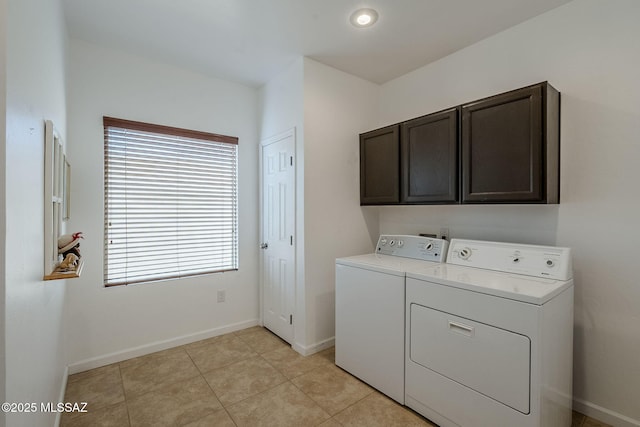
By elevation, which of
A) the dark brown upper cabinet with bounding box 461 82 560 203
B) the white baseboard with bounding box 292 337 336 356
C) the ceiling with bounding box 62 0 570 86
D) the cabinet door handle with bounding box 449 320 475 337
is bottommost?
the white baseboard with bounding box 292 337 336 356

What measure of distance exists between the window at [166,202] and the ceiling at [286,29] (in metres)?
0.70

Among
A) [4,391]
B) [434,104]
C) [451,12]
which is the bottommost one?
[4,391]

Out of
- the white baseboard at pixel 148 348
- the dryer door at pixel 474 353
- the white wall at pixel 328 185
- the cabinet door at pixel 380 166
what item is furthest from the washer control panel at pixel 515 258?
the white baseboard at pixel 148 348

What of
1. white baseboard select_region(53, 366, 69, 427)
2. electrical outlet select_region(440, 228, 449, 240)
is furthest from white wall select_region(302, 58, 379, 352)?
white baseboard select_region(53, 366, 69, 427)

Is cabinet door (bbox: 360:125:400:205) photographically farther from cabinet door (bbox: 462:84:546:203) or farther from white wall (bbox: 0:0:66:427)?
white wall (bbox: 0:0:66:427)

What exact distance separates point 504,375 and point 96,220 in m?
3.06

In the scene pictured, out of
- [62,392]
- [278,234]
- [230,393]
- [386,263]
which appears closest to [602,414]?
[386,263]

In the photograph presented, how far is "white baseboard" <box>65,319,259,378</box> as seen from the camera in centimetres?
240

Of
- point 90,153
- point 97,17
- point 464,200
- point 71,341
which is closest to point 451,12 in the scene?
point 464,200

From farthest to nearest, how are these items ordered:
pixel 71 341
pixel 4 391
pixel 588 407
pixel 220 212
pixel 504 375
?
pixel 220 212 < pixel 71 341 < pixel 588 407 < pixel 504 375 < pixel 4 391

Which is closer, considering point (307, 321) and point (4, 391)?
point (4, 391)

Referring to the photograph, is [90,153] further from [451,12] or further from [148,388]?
[451,12]

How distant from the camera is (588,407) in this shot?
1.88 meters

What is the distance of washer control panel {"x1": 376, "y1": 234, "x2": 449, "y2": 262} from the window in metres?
1.62
